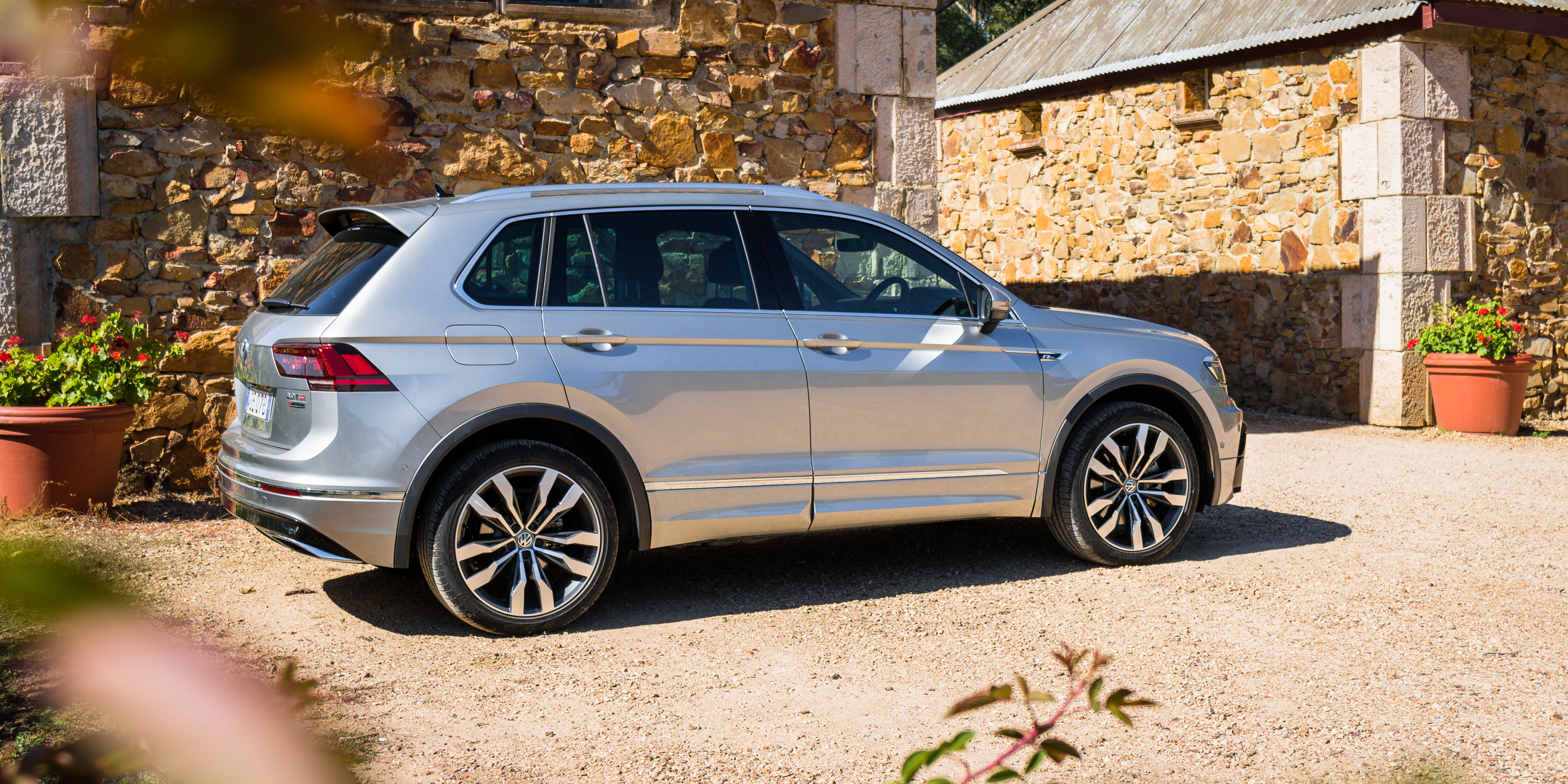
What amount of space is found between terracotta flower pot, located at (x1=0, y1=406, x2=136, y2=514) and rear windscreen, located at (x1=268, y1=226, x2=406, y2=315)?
2083 millimetres

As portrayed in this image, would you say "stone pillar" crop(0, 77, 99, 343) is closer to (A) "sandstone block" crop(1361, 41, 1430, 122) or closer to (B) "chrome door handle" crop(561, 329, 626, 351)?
(B) "chrome door handle" crop(561, 329, 626, 351)

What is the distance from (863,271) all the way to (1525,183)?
815cm

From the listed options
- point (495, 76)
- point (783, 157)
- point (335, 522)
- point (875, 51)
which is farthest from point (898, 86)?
point (335, 522)

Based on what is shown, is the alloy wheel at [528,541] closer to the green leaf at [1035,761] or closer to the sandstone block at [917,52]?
the green leaf at [1035,761]

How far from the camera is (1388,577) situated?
210 inches

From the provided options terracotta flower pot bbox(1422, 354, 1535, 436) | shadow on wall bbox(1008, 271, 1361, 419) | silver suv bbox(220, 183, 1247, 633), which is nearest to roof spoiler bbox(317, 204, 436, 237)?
silver suv bbox(220, 183, 1247, 633)

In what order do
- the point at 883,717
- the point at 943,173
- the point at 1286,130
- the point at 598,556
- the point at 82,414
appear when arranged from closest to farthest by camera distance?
the point at 883,717
the point at 598,556
the point at 82,414
the point at 1286,130
the point at 943,173

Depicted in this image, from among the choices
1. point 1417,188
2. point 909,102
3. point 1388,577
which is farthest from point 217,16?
point 1417,188

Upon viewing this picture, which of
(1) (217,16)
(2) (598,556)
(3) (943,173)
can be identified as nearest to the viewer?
(1) (217,16)

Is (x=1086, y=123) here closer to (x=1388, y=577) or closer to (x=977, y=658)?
(x=1388, y=577)

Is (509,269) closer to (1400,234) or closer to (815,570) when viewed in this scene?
(815,570)

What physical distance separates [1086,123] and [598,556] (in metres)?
10.3

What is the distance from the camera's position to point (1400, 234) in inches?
400

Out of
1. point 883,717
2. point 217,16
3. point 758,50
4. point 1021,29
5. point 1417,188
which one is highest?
point 1021,29
